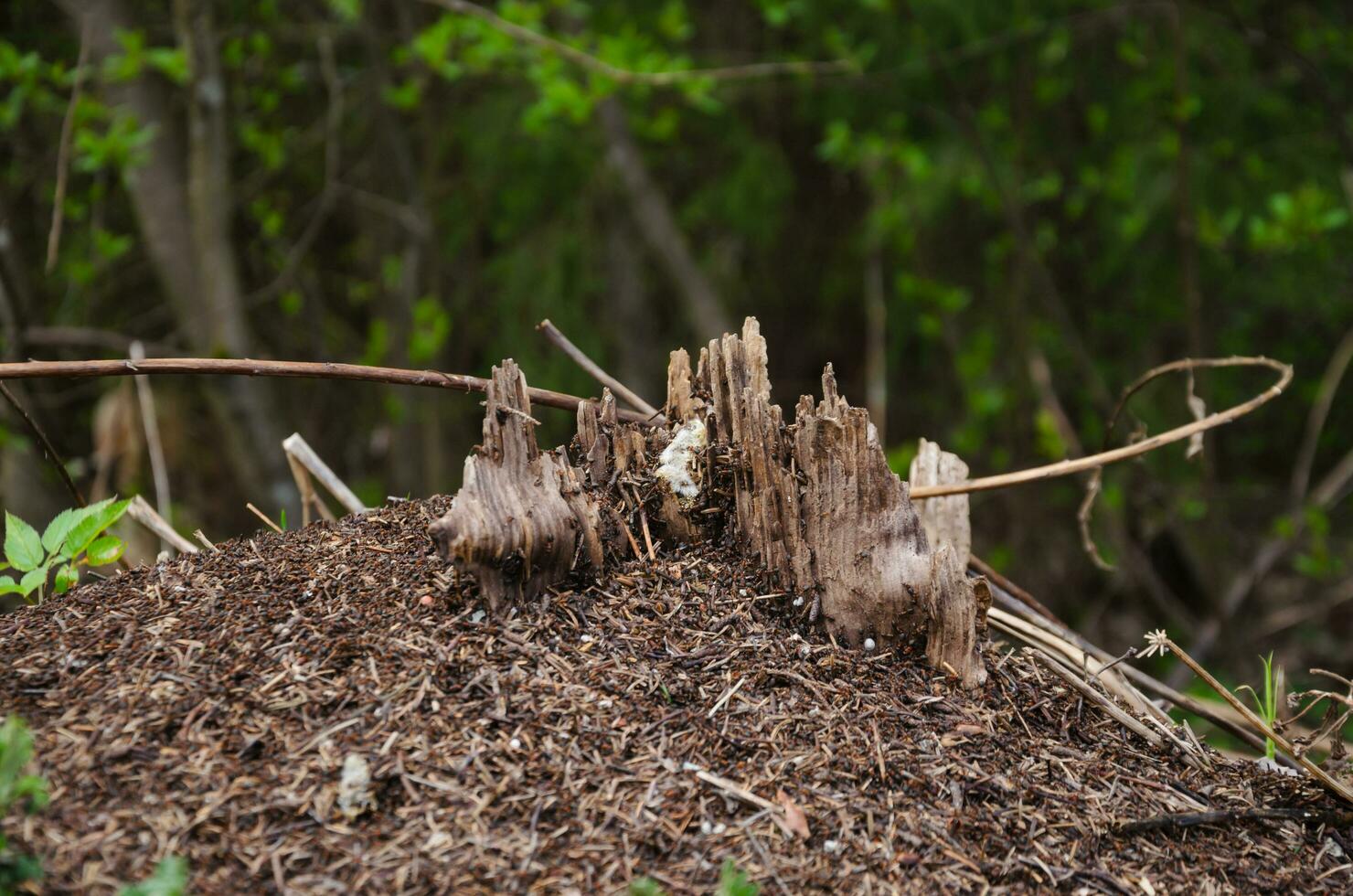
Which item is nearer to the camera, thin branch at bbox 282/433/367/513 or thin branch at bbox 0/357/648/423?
thin branch at bbox 0/357/648/423

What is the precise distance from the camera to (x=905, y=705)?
1670mm

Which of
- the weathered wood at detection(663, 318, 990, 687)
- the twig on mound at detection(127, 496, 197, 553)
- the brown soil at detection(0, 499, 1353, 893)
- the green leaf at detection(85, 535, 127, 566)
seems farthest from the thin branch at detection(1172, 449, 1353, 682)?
the green leaf at detection(85, 535, 127, 566)

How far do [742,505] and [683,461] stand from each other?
0.49 feet

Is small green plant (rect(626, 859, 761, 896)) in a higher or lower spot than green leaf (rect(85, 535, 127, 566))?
lower

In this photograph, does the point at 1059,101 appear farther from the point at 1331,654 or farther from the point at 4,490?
the point at 4,490

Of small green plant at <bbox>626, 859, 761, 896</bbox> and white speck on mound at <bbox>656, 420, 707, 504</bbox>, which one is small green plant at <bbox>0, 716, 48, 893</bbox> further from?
white speck on mound at <bbox>656, 420, 707, 504</bbox>

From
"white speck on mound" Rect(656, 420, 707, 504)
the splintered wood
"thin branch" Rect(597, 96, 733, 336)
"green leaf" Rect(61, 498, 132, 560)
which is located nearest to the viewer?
the splintered wood

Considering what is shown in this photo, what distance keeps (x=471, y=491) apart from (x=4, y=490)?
4985 mm

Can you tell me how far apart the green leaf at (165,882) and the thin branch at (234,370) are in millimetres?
925

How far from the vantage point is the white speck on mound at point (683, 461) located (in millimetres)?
1932

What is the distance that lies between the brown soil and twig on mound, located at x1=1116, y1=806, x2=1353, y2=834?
0.06ft

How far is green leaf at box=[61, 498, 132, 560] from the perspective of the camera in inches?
70.9

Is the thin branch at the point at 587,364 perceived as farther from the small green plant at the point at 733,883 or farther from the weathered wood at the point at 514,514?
the small green plant at the point at 733,883

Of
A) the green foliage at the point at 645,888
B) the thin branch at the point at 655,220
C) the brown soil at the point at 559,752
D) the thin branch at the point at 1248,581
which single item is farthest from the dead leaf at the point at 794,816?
the thin branch at the point at 655,220
